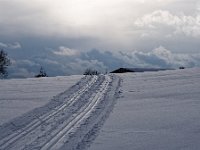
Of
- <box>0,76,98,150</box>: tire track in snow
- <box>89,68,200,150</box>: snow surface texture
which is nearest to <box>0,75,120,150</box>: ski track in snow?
<box>0,76,98,150</box>: tire track in snow

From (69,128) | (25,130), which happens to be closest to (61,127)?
(69,128)

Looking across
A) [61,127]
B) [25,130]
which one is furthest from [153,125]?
[25,130]

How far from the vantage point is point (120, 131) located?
923 cm

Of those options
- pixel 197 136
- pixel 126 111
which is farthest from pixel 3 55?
pixel 197 136

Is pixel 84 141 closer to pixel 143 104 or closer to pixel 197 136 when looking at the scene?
pixel 197 136

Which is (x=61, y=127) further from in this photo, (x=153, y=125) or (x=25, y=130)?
(x=153, y=125)

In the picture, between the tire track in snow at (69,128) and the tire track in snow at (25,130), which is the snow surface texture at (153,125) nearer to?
the tire track in snow at (69,128)

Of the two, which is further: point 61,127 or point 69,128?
point 61,127

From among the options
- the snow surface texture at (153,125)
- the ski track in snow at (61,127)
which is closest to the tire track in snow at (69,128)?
the ski track in snow at (61,127)

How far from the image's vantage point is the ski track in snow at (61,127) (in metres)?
8.12

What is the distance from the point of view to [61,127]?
977cm

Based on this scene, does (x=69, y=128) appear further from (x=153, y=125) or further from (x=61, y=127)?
(x=153, y=125)

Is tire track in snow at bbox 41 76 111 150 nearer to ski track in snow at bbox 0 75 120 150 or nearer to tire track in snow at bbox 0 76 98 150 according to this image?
ski track in snow at bbox 0 75 120 150

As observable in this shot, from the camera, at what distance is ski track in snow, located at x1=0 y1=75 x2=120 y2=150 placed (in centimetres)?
812
